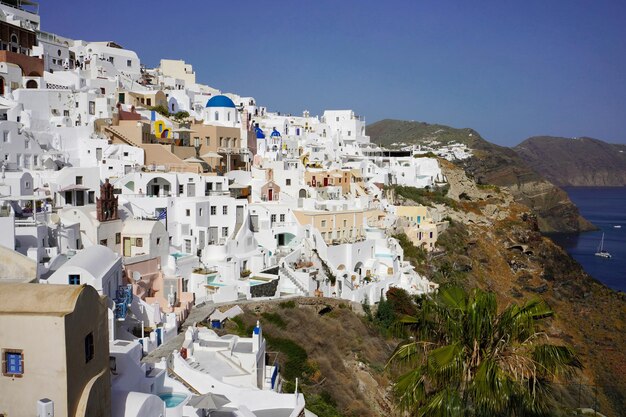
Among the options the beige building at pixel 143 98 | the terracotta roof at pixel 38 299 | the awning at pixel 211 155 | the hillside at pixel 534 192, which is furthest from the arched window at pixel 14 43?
the hillside at pixel 534 192

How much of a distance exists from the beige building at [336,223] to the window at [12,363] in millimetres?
29961

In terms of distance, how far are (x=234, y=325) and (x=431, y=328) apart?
19339mm

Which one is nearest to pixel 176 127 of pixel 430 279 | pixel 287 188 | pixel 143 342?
pixel 287 188

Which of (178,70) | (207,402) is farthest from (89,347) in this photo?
(178,70)

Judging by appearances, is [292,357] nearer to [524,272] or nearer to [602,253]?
[524,272]

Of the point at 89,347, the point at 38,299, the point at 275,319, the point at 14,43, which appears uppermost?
the point at 14,43

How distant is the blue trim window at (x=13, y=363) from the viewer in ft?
34.2

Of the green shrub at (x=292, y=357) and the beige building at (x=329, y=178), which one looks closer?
the green shrub at (x=292, y=357)

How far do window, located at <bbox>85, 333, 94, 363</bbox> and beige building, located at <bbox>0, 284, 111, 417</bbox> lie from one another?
0.26m

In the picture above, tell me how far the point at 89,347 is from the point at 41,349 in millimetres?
1115

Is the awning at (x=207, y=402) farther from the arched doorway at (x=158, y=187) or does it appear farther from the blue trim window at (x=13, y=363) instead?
the arched doorway at (x=158, y=187)

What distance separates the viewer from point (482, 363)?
8570 millimetres

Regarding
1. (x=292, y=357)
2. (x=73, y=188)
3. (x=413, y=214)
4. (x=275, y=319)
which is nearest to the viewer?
(x=292, y=357)

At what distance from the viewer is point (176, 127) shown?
163 ft
